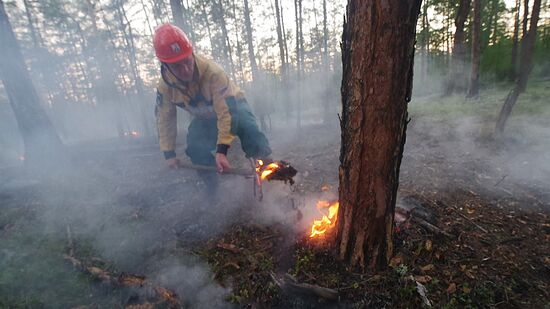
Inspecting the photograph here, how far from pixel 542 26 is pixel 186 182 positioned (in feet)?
80.8

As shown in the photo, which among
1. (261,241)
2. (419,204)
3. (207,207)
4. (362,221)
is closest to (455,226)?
(419,204)

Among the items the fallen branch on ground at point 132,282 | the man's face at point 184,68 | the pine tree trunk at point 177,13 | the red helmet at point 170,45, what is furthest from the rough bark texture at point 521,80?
the pine tree trunk at point 177,13

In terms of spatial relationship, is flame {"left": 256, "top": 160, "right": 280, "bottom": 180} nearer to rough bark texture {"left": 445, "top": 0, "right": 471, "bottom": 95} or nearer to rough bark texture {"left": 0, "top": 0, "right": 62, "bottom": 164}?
rough bark texture {"left": 0, "top": 0, "right": 62, "bottom": 164}

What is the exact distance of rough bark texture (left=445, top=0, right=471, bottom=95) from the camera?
1209cm

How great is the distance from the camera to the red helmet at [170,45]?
3.37 meters

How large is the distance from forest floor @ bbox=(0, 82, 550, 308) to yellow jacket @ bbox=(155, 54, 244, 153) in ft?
5.09

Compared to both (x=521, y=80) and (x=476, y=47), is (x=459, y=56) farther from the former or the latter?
(x=521, y=80)

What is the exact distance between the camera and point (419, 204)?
143 inches

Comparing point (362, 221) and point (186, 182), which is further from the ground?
point (362, 221)

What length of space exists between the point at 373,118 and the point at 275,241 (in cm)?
202

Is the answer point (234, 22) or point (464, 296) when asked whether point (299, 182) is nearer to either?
point (464, 296)

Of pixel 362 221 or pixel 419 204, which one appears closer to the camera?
pixel 362 221

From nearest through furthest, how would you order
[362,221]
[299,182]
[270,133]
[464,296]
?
[464,296] → [362,221] → [299,182] → [270,133]

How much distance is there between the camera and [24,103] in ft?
24.2
